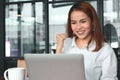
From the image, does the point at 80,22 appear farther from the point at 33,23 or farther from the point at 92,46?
the point at 33,23

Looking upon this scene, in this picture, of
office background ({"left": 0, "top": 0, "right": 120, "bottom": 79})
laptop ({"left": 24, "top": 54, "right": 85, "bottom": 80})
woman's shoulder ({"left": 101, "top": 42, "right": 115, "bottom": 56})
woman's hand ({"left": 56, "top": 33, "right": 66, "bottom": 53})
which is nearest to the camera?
laptop ({"left": 24, "top": 54, "right": 85, "bottom": 80})

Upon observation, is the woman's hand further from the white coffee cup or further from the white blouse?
the white coffee cup

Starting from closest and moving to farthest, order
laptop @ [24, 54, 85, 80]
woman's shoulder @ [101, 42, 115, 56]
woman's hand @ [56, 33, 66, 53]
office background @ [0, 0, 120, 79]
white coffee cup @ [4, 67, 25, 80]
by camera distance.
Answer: laptop @ [24, 54, 85, 80], white coffee cup @ [4, 67, 25, 80], woman's shoulder @ [101, 42, 115, 56], woman's hand @ [56, 33, 66, 53], office background @ [0, 0, 120, 79]

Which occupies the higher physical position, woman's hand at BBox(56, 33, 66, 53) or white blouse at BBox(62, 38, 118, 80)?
woman's hand at BBox(56, 33, 66, 53)

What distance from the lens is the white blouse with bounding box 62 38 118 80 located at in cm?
115

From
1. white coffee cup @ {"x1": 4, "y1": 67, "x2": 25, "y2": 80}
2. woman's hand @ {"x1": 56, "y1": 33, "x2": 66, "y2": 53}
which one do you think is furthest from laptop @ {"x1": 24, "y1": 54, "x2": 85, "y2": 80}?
woman's hand @ {"x1": 56, "y1": 33, "x2": 66, "y2": 53}

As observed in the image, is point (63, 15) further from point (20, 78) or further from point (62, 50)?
point (20, 78)

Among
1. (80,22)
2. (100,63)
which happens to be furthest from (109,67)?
(80,22)

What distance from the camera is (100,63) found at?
48.2 inches

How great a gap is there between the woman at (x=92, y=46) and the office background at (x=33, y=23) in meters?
3.69

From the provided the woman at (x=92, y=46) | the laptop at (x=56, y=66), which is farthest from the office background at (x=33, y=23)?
the laptop at (x=56, y=66)

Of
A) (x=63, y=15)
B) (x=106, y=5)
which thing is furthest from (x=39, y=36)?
(x=106, y=5)

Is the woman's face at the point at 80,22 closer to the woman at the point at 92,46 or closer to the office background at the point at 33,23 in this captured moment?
the woman at the point at 92,46

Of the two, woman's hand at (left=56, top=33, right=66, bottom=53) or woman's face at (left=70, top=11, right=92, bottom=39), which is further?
woman's hand at (left=56, top=33, right=66, bottom=53)
